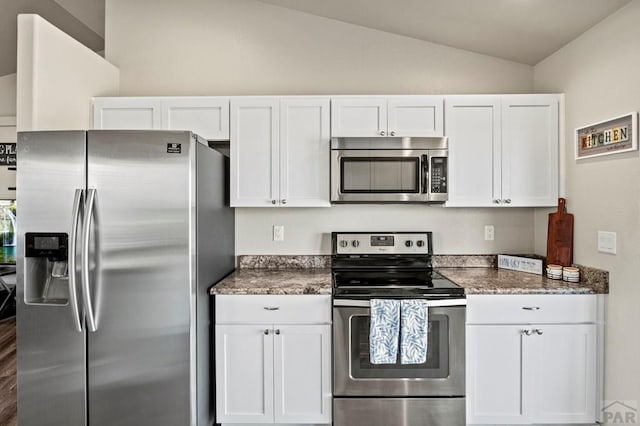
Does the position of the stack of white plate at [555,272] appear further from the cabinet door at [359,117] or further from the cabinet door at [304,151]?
the cabinet door at [304,151]

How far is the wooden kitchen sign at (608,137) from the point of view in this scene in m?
1.99

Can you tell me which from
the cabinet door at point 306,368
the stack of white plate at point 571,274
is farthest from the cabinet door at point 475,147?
the cabinet door at point 306,368

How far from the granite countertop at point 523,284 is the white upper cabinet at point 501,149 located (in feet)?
1.58

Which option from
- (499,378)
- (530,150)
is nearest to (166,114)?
(530,150)

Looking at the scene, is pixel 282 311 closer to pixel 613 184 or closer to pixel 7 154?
pixel 613 184

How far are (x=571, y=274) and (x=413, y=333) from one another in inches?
41.9

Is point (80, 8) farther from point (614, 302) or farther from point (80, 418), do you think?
point (614, 302)

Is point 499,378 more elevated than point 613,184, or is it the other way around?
point 613,184

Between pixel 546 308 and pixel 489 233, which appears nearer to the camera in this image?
pixel 546 308

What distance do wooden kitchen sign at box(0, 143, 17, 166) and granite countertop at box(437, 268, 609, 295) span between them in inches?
198

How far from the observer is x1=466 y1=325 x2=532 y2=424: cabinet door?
2.22m

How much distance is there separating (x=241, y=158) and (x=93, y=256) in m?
1.08

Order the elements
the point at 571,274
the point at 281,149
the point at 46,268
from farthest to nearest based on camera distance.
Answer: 1. the point at 281,149
2. the point at 571,274
3. the point at 46,268

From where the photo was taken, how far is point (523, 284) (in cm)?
231
